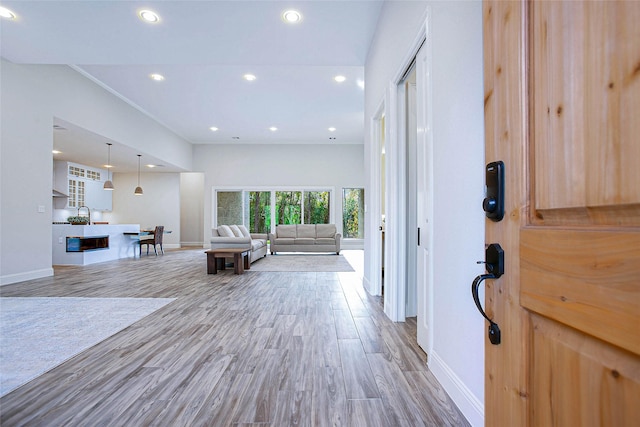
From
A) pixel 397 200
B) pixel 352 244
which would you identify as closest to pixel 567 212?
pixel 397 200

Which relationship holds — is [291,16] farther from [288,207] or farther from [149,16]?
[288,207]

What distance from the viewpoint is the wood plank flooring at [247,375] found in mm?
1498

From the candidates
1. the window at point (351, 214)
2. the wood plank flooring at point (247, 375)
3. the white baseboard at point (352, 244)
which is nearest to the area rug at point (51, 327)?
the wood plank flooring at point (247, 375)

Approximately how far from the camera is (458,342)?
5.19 feet

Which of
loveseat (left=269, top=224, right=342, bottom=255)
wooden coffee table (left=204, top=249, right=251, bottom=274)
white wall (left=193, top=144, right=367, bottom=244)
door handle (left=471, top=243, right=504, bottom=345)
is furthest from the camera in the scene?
white wall (left=193, top=144, right=367, bottom=244)

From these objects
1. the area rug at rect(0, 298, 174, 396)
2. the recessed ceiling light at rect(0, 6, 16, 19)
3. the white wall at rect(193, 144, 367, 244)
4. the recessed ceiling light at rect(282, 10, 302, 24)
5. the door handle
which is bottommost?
the area rug at rect(0, 298, 174, 396)

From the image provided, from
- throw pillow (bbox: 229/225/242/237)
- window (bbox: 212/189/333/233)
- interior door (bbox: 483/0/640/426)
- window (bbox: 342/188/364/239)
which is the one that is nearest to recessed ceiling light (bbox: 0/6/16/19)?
throw pillow (bbox: 229/225/242/237)

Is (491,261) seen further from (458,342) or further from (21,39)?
(21,39)

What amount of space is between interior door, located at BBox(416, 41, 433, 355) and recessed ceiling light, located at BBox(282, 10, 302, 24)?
5.97 feet

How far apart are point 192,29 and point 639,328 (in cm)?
453

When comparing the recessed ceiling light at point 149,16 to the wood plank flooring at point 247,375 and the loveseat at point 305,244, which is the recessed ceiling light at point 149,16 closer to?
the wood plank flooring at point 247,375

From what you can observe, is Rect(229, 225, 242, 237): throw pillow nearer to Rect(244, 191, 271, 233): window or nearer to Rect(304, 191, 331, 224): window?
Rect(244, 191, 271, 233): window

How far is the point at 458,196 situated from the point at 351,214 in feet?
29.7

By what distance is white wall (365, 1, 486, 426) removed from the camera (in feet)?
4.64
